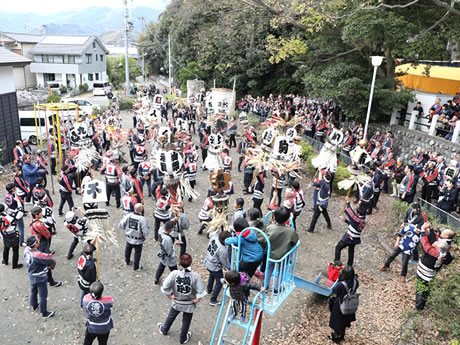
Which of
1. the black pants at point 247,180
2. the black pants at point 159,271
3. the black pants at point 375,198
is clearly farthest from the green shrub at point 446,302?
the black pants at point 247,180

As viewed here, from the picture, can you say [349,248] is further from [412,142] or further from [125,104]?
[125,104]

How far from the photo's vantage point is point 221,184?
8008 millimetres

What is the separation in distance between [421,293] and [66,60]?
48102 millimetres

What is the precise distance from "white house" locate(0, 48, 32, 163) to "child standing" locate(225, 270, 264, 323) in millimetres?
12968

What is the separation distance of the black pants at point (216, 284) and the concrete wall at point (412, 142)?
35.0 ft

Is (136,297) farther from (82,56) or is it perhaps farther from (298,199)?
(82,56)

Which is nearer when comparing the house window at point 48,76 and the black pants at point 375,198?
the black pants at point 375,198

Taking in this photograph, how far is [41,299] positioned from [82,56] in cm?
4489

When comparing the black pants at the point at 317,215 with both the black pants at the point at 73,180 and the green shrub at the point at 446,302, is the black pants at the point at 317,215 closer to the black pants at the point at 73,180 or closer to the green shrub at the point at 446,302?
the green shrub at the point at 446,302

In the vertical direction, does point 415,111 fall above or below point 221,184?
above

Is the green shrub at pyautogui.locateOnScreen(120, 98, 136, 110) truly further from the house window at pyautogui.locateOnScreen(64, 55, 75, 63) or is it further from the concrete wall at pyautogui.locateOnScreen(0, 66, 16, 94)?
the house window at pyautogui.locateOnScreen(64, 55, 75, 63)

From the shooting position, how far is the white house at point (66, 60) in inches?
1726

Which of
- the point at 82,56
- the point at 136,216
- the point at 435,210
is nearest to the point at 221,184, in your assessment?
the point at 136,216

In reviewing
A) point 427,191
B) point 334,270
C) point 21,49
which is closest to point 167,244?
point 334,270
